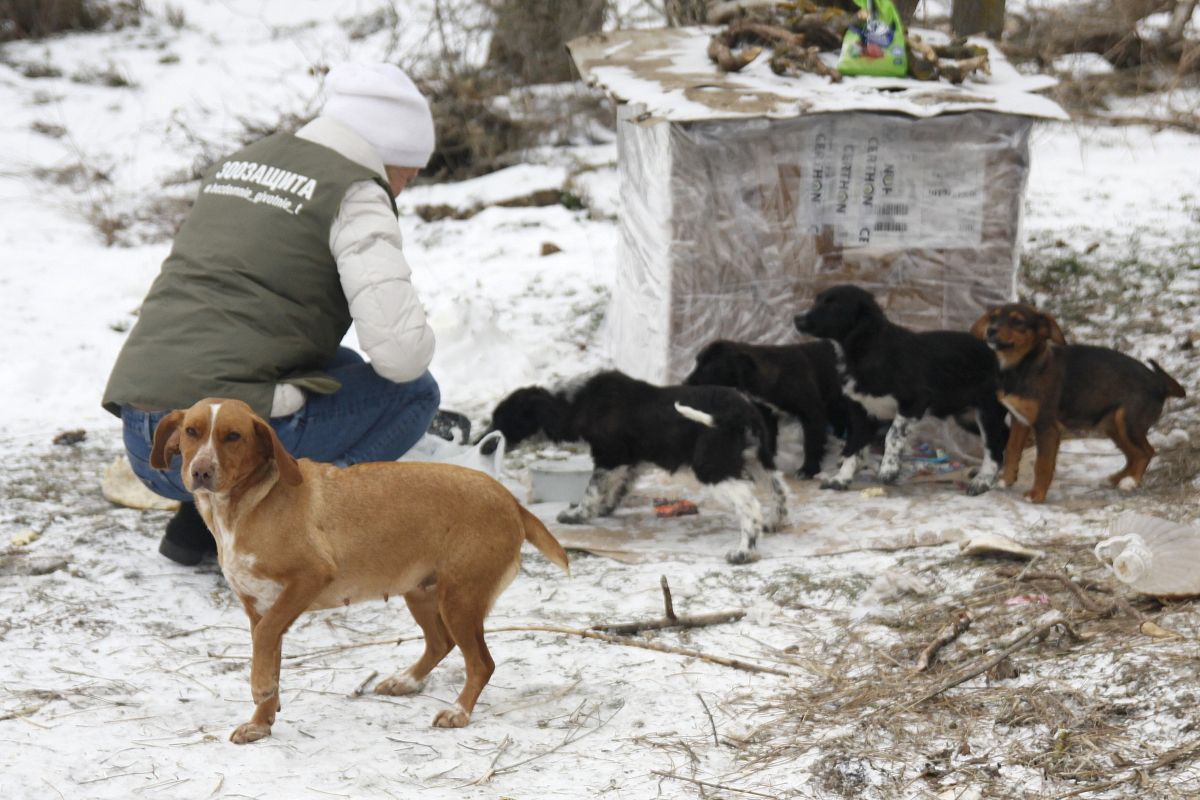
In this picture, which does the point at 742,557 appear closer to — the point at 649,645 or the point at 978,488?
the point at 649,645

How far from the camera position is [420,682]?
3908mm

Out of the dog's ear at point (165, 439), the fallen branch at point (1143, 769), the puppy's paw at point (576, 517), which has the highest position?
the dog's ear at point (165, 439)

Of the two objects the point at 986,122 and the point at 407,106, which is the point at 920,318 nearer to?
the point at 986,122

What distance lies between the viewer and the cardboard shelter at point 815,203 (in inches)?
255

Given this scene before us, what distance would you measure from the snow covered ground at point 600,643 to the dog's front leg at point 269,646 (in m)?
0.07

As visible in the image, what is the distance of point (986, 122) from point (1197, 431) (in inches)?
73.6

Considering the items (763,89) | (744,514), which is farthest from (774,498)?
(763,89)

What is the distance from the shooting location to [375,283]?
452 centimetres

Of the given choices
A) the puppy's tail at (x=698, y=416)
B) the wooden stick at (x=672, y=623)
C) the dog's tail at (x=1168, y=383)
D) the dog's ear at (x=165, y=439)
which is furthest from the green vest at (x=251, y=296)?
the dog's tail at (x=1168, y=383)

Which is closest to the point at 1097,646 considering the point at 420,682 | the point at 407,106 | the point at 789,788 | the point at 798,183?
the point at 789,788

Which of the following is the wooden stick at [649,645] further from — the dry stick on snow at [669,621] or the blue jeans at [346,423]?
the blue jeans at [346,423]

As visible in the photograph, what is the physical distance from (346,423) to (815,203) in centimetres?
293

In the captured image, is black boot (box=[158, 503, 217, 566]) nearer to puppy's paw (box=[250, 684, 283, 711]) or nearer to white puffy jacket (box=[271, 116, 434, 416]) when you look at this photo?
white puffy jacket (box=[271, 116, 434, 416])

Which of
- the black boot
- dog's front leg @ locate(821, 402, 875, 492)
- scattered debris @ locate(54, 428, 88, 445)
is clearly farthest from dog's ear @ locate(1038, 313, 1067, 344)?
scattered debris @ locate(54, 428, 88, 445)
